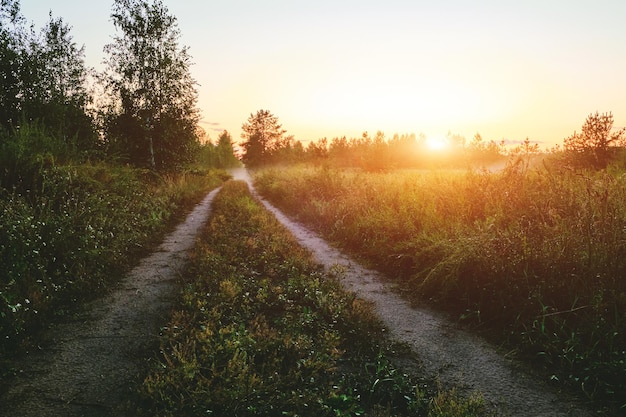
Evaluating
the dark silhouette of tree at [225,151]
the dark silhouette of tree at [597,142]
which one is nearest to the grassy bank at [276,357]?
the dark silhouette of tree at [597,142]

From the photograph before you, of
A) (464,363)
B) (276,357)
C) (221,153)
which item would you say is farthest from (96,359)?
(221,153)

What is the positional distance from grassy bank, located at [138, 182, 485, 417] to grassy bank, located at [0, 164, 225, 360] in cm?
171

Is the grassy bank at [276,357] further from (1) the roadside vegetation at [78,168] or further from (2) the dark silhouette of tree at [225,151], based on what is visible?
(2) the dark silhouette of tree at [225,151]

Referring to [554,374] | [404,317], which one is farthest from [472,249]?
[554,374]

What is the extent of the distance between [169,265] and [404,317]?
5007 millimetres

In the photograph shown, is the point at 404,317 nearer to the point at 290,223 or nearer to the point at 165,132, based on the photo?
the point at 290,223

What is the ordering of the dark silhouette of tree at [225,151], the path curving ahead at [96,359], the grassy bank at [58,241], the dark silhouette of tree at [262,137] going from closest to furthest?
the path curving ahead at [96,359]
the grassy bank at [58,241]
the dark silhouette of tree at [262,137]
the dark silhouette of tree at [225,151]

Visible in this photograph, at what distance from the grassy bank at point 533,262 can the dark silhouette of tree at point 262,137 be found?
56.7 m

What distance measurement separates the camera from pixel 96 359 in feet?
13.3

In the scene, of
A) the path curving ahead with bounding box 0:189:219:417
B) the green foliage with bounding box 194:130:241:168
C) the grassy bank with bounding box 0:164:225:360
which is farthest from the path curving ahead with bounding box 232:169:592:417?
the green foliage with bounding box 194:130:241:168

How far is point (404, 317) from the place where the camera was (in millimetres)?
5609

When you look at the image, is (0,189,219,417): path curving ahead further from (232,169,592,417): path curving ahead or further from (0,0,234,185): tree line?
(0,0,234,185): tree line

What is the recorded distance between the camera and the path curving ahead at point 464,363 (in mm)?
3531

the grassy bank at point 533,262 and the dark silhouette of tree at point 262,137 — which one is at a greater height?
the dark silhouette of tree at point 262,137
